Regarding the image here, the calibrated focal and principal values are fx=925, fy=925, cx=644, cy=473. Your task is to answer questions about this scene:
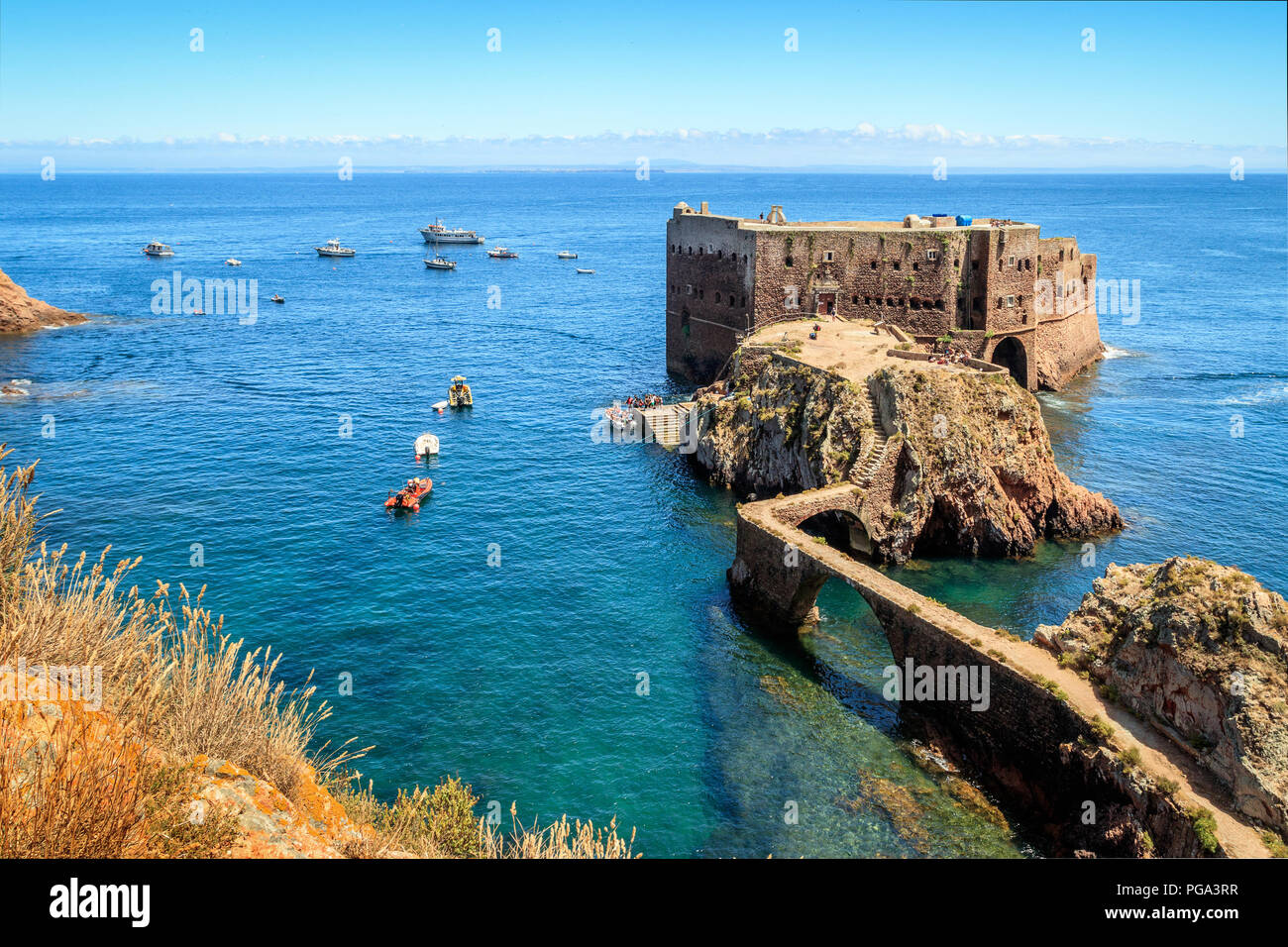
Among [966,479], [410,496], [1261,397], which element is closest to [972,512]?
[966,479]

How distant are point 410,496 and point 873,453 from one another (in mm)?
30130

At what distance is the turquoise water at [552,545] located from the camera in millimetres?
35719

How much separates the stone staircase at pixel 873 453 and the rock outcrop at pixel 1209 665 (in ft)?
67.2

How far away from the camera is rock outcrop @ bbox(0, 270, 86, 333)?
111000 millimetres

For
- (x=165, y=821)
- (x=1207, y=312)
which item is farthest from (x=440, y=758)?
(x=1207, y=312)

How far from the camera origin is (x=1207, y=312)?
12988cm

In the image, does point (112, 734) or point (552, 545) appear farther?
point (552, 545)

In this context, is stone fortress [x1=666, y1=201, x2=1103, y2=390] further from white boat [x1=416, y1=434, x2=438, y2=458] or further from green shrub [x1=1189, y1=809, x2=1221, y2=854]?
green shrub [x1=1189, y1=809, x2=1221, y2=854]

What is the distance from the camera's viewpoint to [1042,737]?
107ft

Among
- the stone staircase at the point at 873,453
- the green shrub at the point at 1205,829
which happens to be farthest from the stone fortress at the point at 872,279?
the green shrub at the point at 1205,829

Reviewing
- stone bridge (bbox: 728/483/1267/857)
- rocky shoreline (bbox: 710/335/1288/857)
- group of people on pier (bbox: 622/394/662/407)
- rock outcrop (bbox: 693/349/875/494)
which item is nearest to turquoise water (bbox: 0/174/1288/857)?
stone bridge (bbox: 728/483/1267/857)

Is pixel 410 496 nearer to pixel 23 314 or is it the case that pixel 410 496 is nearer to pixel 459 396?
pixel 459 396
